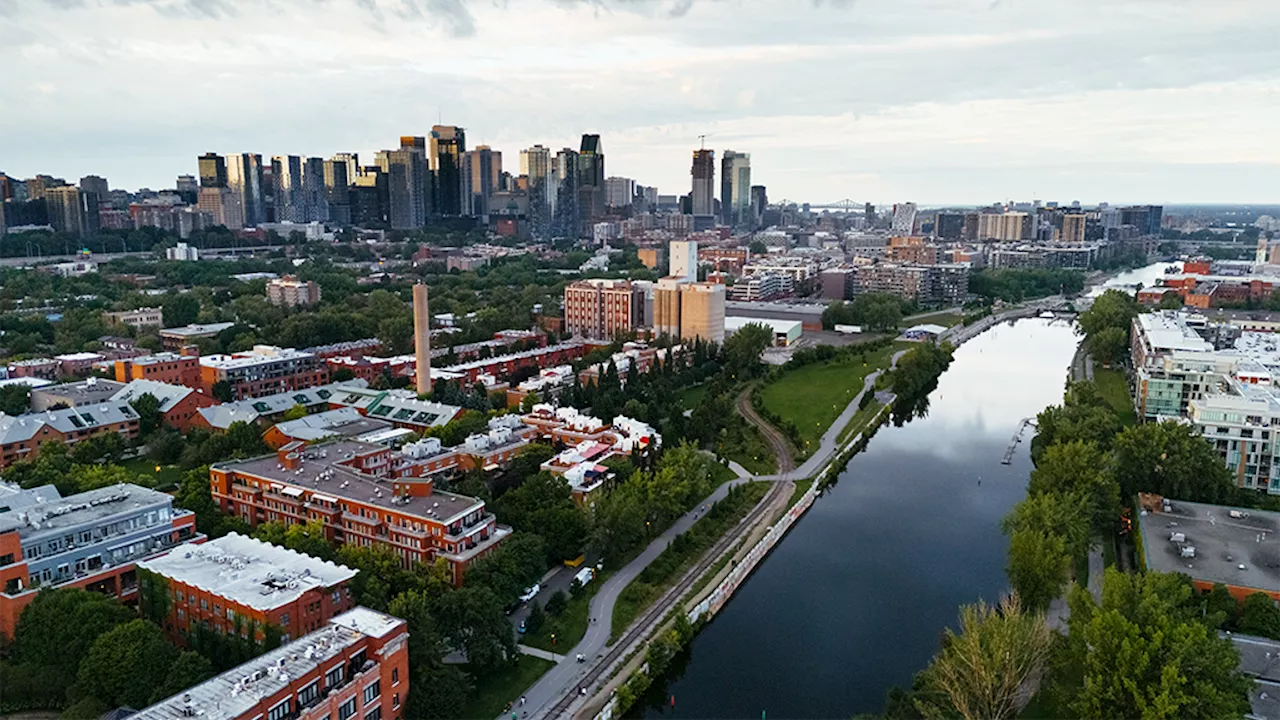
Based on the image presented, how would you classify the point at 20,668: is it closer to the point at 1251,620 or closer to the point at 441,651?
the point at 441,651

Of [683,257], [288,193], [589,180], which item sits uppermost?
[589,180]

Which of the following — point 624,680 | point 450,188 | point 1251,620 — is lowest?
point 624,680

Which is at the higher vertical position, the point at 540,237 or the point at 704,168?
the point at 704,168

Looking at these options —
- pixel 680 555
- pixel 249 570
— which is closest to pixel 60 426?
pixel 249 570

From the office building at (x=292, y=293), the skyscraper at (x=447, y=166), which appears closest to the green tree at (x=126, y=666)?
the office building at (x=292, y=293)

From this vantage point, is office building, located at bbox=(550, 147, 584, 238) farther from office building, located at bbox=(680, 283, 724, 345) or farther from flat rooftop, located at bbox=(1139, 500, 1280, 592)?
flat rooftop, located at bbox=(1139, 500, 1280, 592)

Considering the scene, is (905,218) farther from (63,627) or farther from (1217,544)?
(63,627)

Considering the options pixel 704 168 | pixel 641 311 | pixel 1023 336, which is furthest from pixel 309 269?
pixel 704 168

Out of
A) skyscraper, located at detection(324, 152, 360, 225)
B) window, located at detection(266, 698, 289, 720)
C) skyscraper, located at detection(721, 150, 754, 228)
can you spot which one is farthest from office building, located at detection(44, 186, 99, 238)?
skyscraper, located at detection(721, 150, 754, 228)
